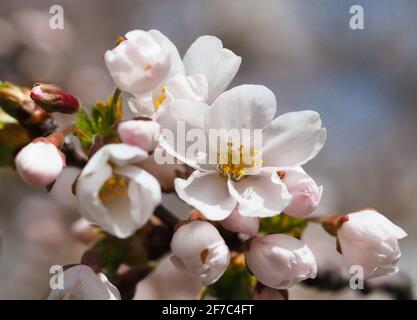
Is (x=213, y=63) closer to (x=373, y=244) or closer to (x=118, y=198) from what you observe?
(x=118, y=198)

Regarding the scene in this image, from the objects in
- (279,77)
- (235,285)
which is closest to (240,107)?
(235,285)

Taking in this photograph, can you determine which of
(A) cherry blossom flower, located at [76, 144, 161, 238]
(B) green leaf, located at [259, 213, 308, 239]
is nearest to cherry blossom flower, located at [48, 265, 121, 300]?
(A) cherry blossom flower, located at [76, 144, 161, 238]

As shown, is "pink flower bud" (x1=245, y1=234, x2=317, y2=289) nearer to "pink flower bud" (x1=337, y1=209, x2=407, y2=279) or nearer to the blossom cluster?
the blossom cluster

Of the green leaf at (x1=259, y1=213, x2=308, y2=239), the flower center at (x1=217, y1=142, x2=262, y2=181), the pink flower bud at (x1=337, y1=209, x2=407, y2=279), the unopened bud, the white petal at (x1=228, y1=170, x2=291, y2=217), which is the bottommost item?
the unopened bud

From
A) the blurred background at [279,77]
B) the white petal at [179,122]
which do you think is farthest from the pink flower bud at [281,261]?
the blurred background at [279,77]

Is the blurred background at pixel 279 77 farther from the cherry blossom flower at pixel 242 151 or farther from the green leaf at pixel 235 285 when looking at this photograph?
the cherry blossom flower at pixel 242 151

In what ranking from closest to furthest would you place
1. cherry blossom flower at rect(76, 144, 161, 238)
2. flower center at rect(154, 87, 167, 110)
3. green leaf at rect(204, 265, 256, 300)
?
cherry blossom flower at rect(76, 144, 161, 238), flower center at rect(154, 87, 167, 110), green leaf at rect(204, 265, 256, 300)
